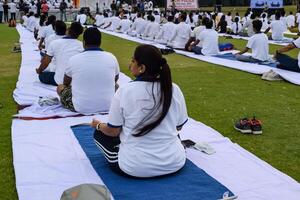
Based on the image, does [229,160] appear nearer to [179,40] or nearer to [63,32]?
[63,32]

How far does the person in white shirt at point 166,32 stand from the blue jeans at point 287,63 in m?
5.28

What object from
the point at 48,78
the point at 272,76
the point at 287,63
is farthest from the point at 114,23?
the point at 48,78

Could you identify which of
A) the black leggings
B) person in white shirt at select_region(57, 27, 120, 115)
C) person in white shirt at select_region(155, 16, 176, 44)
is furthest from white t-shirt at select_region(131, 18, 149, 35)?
the black leggings

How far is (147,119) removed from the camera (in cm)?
347

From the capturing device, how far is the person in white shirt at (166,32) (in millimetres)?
14561

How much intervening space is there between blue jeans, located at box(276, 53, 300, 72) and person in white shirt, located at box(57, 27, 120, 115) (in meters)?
4.56

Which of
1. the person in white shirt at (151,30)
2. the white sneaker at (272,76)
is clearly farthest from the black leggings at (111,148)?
the person in white shirt at (151,30)

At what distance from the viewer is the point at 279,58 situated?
922cm

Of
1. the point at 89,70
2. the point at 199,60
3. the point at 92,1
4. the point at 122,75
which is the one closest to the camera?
the point at 89,70

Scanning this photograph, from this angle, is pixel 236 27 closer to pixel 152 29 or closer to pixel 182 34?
pixel 152 29

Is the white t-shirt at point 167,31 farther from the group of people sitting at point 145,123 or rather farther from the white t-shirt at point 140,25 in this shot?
the group of people sitting at point 145,123

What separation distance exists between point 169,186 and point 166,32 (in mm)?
11679

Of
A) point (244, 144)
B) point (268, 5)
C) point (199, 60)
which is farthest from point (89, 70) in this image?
point (268, 5)

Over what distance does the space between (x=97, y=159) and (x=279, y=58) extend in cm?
598
